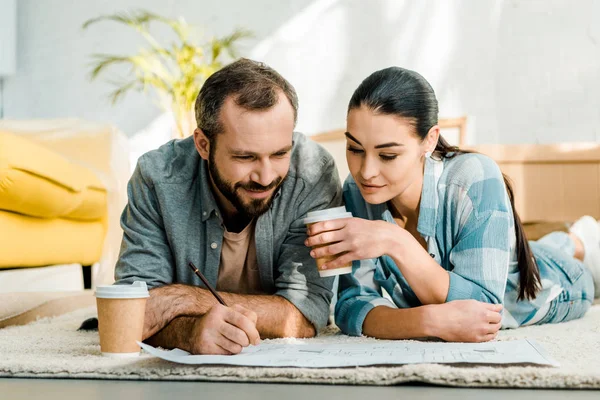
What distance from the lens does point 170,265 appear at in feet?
5.82

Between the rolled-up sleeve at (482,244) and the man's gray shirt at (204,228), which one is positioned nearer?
the rolled-up sleeve at (482,244)

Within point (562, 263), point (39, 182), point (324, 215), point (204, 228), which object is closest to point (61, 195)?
point (39, 182)

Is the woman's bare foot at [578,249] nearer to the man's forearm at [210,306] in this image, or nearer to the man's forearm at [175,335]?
the man's forearm at [210,306]

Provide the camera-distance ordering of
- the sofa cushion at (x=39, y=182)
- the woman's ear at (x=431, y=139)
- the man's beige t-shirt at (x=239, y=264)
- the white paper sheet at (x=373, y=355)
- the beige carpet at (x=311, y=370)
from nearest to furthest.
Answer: the beige carpet at (x=311, y=370)
the white paper sheet at (x=373, y=355)
the woman's ear at (x=431, y=139)
the man's beige t-shirt at (x=239, y=264)
the sofa cushion at (x=39, y=182)

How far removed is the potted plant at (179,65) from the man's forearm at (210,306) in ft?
6.92

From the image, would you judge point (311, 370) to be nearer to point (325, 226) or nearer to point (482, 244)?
point (325, 226)

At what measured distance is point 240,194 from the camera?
164 cm

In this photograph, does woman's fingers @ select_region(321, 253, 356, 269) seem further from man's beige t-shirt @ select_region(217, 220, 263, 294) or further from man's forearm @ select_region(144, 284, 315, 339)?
man's beige t-shirt @ select_region(217, 220, 263, 294)

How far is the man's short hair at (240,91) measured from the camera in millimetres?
1617

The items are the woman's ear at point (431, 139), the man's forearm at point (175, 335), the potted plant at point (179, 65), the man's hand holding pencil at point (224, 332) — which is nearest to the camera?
→ the man's hand holding pencil at point (224, 332)

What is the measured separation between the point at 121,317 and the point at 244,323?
25 centimetres

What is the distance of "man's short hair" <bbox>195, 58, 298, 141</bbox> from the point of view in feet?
5.30

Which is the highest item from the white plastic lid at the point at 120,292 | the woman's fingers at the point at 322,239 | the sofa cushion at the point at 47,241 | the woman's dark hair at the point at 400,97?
the woman's dark hair at the point at 400,97

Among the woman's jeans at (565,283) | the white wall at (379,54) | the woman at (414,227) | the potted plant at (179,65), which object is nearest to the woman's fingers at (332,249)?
the woman at (414,227)
